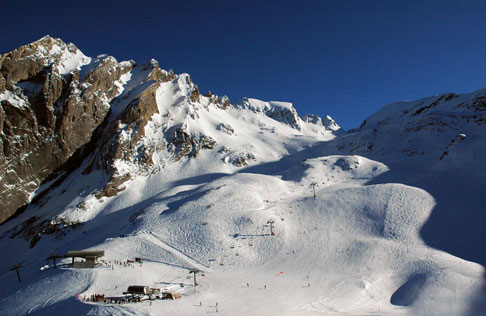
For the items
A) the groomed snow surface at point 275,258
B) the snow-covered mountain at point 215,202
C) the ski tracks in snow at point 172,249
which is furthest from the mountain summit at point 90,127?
the ski tracks in snow at point 172,249

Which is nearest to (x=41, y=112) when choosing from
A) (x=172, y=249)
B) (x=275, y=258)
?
(x=172, y=249)

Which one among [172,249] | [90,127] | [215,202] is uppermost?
[90,127]

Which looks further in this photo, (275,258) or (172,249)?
(172,249)

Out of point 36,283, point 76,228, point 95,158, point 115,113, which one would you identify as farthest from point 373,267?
point 115,113

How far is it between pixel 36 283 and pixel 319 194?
42959mm

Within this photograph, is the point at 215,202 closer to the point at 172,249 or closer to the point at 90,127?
the point at 172,249

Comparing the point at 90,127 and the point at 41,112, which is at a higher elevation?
the point at 41,112

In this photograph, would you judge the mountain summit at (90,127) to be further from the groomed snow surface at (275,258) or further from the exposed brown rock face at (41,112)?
the groomed snow surface at (275,258)

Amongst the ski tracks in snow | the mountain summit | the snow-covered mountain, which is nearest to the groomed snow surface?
the ski tracks in snow

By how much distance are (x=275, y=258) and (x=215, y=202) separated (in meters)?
18.0

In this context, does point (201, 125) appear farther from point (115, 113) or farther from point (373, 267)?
point (373, 267)

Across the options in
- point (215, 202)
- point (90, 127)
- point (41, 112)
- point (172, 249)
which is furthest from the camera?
point (90, 127)

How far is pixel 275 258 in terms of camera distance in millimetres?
44938

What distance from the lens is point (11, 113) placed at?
3910 inches
